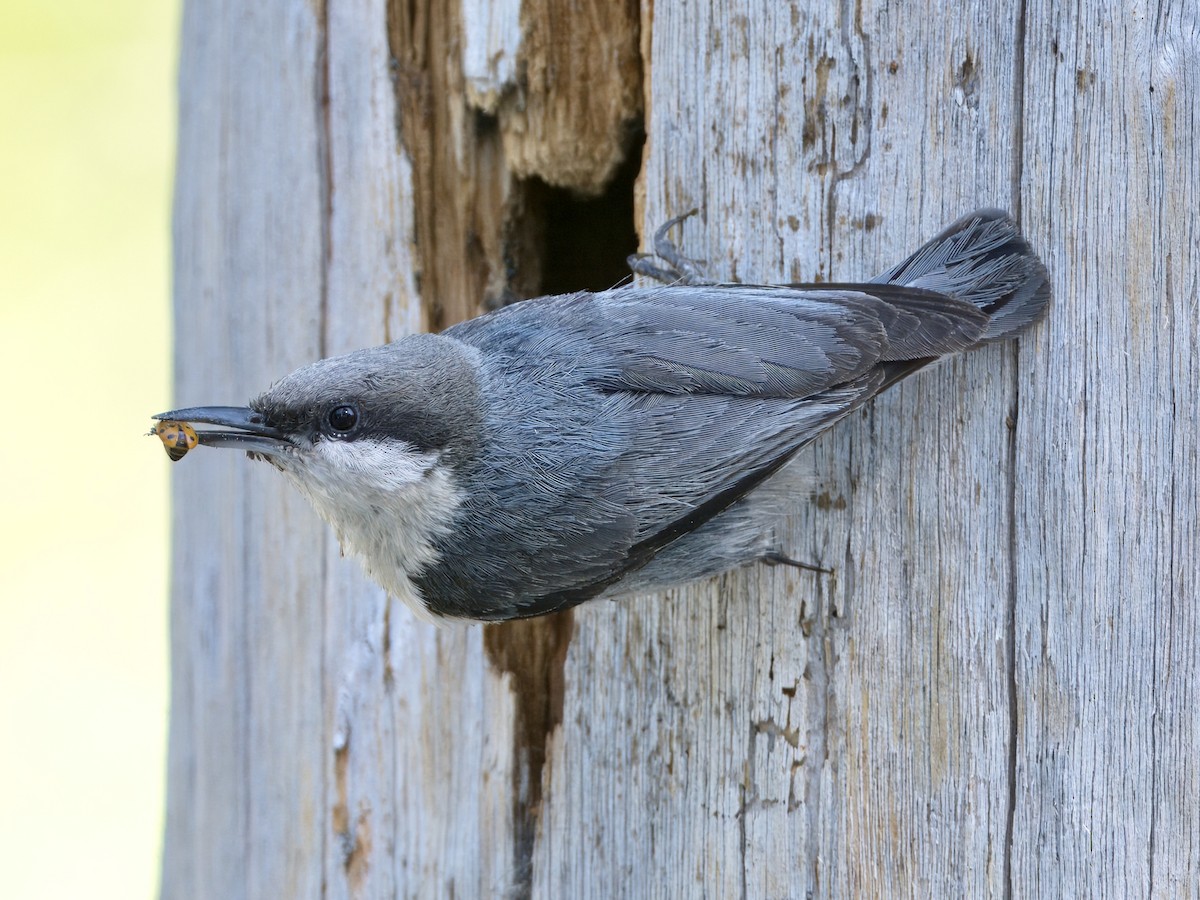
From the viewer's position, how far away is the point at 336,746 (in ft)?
9.06

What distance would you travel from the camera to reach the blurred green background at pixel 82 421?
520 cm

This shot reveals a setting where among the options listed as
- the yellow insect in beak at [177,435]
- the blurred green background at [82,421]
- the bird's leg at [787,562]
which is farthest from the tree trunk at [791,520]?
the blurred green background at [82,421]

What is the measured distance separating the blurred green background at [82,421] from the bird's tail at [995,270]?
13.7 ft

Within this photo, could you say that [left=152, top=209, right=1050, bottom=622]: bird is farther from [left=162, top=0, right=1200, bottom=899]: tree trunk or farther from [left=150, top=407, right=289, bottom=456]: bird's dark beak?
[left=162, top=0, right=1200, bottom=899]: tree trunk

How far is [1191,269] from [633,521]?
1.06 meters

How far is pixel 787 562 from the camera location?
2240mm

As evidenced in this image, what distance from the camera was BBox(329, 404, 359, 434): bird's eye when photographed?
7.18ft

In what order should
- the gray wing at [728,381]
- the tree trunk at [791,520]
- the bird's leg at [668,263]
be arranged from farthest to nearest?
the bird's leg at [668,263]
the gray wing at [728,381]
the tree trunk at [791,520]

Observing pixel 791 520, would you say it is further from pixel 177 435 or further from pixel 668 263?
pixel 177 435

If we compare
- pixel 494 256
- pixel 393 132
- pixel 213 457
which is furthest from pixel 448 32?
pixel 213 457

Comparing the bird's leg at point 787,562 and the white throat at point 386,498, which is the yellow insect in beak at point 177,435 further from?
the bird's leg at point 787,562

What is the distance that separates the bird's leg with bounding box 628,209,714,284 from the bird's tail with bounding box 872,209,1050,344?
0.51m

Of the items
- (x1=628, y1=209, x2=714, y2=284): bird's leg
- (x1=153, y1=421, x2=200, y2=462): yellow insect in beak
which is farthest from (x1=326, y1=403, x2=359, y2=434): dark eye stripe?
(x1=628, y1=209, x2=714, y2=284): bird's leg

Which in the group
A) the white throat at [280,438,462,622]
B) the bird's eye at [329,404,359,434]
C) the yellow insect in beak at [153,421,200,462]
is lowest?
the white throat at [280,438,462,622]
